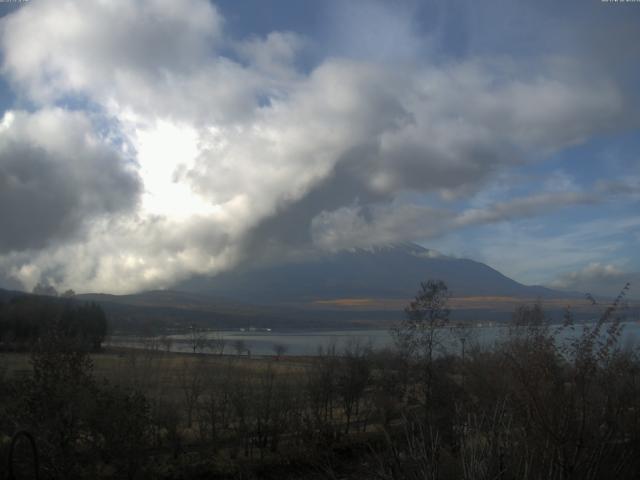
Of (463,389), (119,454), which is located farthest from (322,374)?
(119,454)

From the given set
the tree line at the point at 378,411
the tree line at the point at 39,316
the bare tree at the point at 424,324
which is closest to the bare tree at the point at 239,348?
the tree line at the point at 39,316

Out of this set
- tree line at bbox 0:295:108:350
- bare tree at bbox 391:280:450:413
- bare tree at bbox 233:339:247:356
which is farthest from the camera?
bare tree at bbox 233:339:247:356

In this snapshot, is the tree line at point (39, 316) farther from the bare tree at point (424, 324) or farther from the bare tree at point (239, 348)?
the bare tree at point (424, 324)

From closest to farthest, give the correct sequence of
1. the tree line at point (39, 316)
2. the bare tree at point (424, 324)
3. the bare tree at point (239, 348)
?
the bare tree at point (424, 324) → the tree line at point (39, 316) → the bare tree at point (239, 348)

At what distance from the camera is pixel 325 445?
2989cm

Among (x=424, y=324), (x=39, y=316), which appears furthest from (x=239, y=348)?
(x=424, y=324)

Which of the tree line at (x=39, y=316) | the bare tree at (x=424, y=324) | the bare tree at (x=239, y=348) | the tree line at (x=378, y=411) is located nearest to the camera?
the tree line at (x=378, y=411)

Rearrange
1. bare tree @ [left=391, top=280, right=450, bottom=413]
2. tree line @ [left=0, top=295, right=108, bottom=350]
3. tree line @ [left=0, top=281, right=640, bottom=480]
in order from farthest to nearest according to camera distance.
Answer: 1. tree line @ [left=0, top=295, right=108, bottom=350]
2. bare tree @ [left=391, top=280, right=450, bottom=413]
3. tree line @ [left=0, top=281, right=640, bottom=480]

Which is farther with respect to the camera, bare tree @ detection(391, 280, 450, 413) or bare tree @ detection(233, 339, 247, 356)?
bare tree @ detection(233, 339, 247, 356)

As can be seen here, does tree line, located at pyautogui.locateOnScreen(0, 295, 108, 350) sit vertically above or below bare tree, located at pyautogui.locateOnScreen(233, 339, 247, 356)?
above

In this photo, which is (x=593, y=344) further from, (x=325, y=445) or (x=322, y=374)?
(x=322, y=374)

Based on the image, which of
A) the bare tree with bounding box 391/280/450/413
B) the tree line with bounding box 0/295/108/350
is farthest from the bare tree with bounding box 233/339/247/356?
the bare tree with bounding box 391/280/450/413

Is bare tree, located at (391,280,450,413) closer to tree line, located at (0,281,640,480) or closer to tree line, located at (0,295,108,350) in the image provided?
tree line, located at (0,281,640,480)

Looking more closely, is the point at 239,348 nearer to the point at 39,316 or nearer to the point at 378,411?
the point at 39,316
